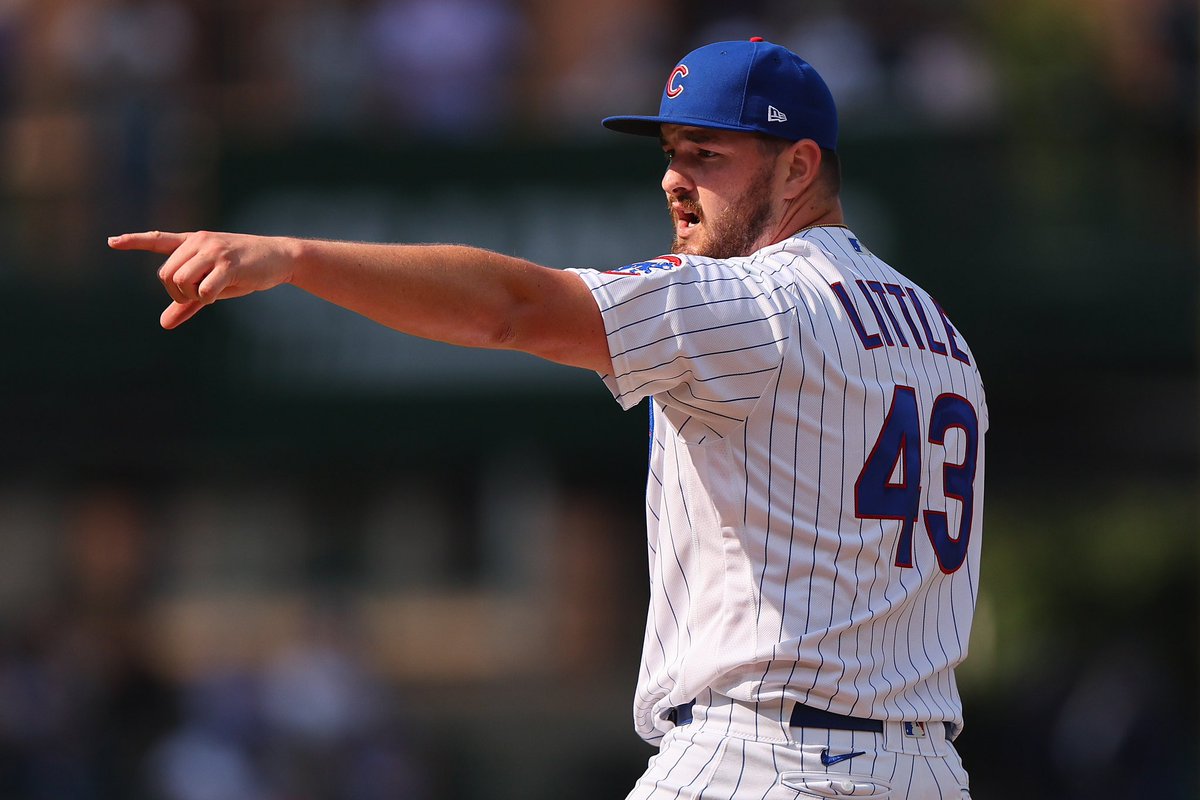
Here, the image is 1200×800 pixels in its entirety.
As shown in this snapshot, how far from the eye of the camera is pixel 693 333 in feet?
11.1

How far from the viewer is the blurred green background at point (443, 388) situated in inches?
434

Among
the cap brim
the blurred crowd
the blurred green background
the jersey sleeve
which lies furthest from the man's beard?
the blurred crowd

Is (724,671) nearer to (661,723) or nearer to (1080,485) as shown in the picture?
(661,723)

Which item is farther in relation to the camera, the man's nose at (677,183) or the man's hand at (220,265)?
the man's nose at (677,183)

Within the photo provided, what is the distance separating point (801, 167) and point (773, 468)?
751 millimetres

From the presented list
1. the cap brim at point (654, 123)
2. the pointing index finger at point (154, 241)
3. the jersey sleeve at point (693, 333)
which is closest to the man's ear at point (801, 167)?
the cap brim at point (654, 123)

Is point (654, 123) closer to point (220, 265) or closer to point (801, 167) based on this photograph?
point (801, 167)

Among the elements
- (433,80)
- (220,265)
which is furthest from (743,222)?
(433,80)

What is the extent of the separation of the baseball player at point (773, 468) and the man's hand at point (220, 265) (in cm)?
6

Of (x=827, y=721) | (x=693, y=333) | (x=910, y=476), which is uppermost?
(x=693, y=333)

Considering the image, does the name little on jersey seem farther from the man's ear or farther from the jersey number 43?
the man's ear

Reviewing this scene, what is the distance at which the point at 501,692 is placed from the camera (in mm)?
12508

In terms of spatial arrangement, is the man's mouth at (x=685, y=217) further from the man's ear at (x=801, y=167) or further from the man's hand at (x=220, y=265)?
the man's hand at (x=220, y=265)

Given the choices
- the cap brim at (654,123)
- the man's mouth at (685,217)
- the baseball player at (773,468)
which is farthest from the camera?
the man's mouth at (685,217)
